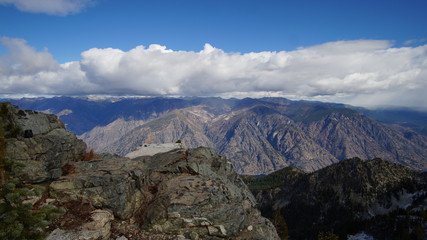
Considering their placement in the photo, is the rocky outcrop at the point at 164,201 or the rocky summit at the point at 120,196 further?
the rocky outcrop at the point at 164,201

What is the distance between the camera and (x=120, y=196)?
26.2 metres

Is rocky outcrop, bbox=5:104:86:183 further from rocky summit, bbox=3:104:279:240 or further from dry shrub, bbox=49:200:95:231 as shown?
dry shrub, bbox=49:200:95:231

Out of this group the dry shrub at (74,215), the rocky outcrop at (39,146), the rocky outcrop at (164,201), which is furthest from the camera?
A: the rocky outcrop at (39,146)

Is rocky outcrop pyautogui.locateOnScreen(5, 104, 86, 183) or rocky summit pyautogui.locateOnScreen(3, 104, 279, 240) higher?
rocky outcrop pyautogui.locateOnScreen(5, 104, 86, 183)

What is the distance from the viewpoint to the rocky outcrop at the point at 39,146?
26.1 metres

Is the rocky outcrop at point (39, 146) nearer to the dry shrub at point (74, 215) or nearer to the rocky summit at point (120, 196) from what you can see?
the rocky summit at point (120, 196)

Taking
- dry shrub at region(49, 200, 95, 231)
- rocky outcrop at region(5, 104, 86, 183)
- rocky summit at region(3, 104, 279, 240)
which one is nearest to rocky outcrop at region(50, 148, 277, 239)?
rocky summit at region(3, 104, 279, 240)

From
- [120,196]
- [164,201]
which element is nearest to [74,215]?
[120,196]

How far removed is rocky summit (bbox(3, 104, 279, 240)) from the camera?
23281mm

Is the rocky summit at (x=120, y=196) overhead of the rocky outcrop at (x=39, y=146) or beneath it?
beneath

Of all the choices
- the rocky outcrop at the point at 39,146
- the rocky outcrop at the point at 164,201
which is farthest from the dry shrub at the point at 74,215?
the rocky outcrop at the point at 39,146

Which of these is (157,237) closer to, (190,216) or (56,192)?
(190,216)

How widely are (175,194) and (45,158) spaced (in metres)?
15.3

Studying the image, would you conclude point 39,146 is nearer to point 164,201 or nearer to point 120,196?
point 120,196
